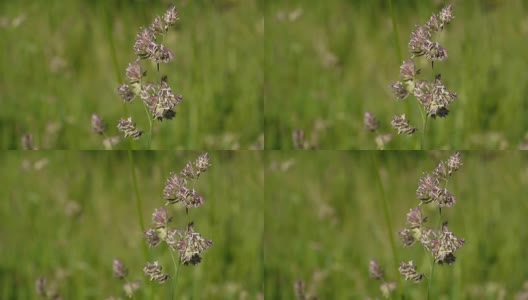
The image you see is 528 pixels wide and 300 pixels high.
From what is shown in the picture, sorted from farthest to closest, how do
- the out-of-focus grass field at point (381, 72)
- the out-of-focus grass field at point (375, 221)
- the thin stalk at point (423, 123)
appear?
the out-of-focus grass field at point (381, 72) < the out-of-focus grass field at point (375, 221) < the thin stalk at point (423, 123)

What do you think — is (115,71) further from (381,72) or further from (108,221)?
(381,72)

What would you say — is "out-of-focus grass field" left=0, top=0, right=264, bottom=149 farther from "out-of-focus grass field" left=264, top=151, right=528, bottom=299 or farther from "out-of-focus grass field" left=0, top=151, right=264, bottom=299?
"out-of-focus grass field" left=264, top=151, right=528, bottom=299

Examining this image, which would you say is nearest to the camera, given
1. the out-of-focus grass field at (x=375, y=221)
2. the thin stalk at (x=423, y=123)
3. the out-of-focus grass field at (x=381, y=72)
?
the thin stalk at (x=423, y=123)

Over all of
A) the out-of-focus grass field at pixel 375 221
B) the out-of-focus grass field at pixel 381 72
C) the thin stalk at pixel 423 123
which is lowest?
the out-of-focus grass field at pixel 375 221

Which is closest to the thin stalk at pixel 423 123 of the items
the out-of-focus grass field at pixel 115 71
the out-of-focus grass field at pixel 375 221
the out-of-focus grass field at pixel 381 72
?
the out-of-focus grass field at pixel 381 72

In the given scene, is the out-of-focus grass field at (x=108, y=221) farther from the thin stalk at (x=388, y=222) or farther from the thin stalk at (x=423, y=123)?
the thin stalk at (x=423, y=123)

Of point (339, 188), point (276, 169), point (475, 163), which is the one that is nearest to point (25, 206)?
point (276, 169)
